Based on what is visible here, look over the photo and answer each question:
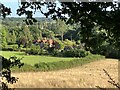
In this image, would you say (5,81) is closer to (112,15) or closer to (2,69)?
(2,69)

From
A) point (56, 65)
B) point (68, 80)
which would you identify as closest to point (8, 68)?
point (68, 80)

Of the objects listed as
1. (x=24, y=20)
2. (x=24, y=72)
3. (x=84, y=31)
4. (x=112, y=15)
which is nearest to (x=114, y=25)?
(x=112, y=15)

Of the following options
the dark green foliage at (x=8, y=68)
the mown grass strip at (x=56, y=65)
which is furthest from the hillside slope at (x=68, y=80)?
the dark green foliage at (x=8, y=68)

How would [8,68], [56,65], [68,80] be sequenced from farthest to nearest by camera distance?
[56,65] → [68,80] → [8,68]

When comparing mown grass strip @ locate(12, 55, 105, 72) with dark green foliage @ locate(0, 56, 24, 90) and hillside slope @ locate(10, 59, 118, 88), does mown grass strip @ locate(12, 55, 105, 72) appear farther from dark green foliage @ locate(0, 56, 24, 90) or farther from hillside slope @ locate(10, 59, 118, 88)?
dark green foliage @ locate(0, 56, 24, 90)

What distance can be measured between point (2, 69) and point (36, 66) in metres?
18.4

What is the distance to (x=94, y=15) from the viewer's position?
49.1 inches

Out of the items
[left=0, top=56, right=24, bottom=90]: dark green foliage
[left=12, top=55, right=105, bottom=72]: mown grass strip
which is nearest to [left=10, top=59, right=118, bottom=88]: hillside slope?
[left=12, top=55, right=105, bottom=72]: mown grass strip

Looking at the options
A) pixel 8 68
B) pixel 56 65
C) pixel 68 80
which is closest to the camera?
pixel 8 68

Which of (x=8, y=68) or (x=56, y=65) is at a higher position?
(x=8, y=68)

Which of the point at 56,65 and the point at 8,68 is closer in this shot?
the point at 8,68

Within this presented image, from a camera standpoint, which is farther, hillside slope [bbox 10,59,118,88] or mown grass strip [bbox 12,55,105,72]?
mown grass strip [bbox 12,55,105,72]

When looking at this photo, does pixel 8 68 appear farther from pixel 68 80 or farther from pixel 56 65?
pixel 56 65

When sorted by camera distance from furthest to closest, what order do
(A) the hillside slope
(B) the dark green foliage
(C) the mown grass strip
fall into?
(C) the mown grass strip < (A) the hillside slope < (B) the dark green foliage
